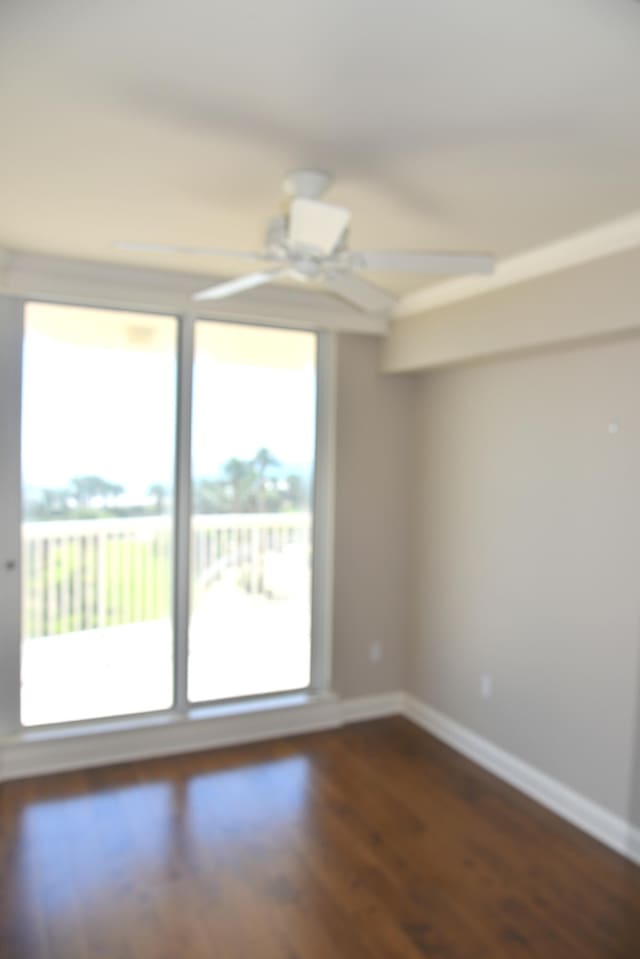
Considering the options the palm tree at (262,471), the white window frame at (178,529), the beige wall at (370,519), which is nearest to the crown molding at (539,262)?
the beige wall at (370,519)

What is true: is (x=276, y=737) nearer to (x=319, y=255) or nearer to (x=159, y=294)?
(x=159, y=294)

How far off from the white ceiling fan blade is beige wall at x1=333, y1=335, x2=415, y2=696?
7.05 ft

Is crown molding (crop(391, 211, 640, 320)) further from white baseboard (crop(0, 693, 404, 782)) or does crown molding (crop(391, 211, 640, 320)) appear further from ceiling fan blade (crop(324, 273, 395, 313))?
white baseboard (crop(0, 693, 404, 782))

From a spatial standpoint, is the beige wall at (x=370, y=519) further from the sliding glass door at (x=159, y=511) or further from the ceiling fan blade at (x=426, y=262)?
the ceiling fan blade at (x=426, y=262)

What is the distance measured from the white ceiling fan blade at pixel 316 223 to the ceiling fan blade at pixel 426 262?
0.15m

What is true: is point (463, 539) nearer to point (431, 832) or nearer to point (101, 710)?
point (431, 832)

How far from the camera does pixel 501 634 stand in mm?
3561

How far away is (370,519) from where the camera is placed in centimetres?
A: 424

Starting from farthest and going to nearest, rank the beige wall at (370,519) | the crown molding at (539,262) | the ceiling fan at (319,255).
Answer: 1. the beige wall at (370,519)
2. the crown molding at (539,262)
3. the ceiling fan at (319,255)

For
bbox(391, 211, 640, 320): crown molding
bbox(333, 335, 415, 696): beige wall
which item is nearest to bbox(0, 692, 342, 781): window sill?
bbox(333, 335, 415, 696): beige wall

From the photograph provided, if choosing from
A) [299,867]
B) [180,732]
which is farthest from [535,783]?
[180,732]

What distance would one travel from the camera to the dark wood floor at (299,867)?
2289 mm

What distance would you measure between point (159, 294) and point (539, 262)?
6.27 ft

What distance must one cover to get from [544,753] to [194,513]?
7.18ft
